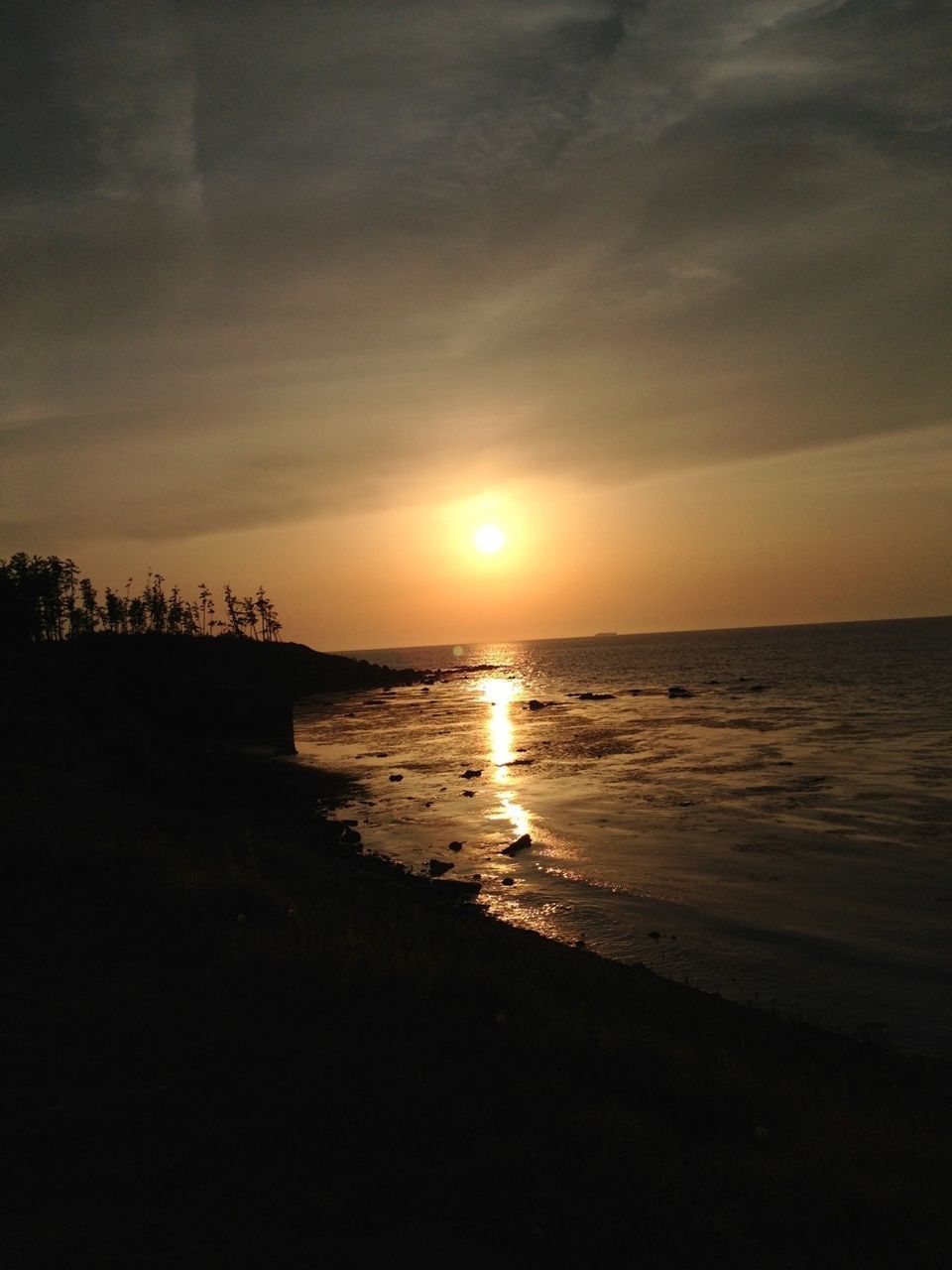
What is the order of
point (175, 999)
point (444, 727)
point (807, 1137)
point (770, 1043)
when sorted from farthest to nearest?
1. point (444, 727)
2. point (770, 1043)
3. point (175, 999)
4. point (807, 1137)

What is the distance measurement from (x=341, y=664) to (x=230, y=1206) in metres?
151

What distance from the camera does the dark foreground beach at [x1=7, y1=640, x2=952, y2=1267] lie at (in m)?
5.62

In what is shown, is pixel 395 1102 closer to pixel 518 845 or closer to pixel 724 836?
pixel 518 845

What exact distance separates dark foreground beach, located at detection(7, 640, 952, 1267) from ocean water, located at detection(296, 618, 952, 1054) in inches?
152

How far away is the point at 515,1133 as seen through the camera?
22.5ft

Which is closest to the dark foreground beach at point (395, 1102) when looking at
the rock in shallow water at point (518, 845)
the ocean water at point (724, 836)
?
the ocean water at point (724, 836)

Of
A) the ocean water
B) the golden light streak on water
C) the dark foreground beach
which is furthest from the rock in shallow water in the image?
the dark foreground beach

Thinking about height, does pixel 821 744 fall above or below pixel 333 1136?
below

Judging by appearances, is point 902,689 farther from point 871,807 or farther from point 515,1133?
point 515,1133

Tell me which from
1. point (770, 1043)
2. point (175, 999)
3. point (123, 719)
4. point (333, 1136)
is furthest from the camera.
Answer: point (123, 719)

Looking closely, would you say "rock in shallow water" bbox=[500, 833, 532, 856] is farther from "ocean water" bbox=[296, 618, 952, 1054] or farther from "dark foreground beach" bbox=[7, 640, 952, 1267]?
"dark foreground beach" bbox=[7, 640, 952, 1267]

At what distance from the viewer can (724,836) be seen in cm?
2900

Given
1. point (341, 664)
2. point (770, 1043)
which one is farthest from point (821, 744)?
point (341, 664)

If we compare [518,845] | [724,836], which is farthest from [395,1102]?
[724,836]
